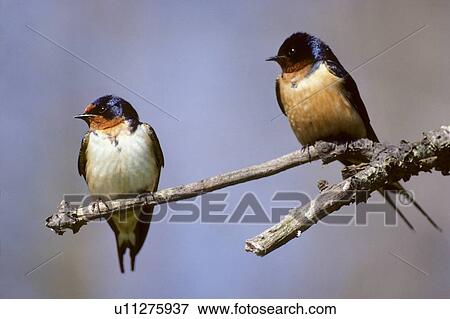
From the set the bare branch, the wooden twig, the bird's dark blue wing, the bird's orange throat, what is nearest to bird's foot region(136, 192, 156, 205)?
the wooden twig

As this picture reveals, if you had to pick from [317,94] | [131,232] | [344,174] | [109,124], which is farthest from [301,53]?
[131,232]

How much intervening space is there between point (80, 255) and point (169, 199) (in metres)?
0.31

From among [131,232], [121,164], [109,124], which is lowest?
[131,232]

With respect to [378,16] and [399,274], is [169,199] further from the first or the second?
[378,16]

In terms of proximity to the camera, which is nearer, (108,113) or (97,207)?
(97,207)

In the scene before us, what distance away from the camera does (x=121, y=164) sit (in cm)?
160

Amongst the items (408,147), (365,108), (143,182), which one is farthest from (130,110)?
(408,147)

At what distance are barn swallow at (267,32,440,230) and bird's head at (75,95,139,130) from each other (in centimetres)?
37

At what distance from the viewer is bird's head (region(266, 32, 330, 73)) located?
1572mm

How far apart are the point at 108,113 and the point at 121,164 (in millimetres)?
131

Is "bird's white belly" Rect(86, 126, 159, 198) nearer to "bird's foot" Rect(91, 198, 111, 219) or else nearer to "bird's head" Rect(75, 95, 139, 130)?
"bird's head" Rect(75, 95, 139, 130)

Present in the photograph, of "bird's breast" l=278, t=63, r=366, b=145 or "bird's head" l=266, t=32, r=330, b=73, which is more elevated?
"bird's head" l=266, t=32, r=330, b=73

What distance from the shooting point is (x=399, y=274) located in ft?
4.68

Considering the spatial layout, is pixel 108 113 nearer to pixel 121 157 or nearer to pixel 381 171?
pixel 121 157
